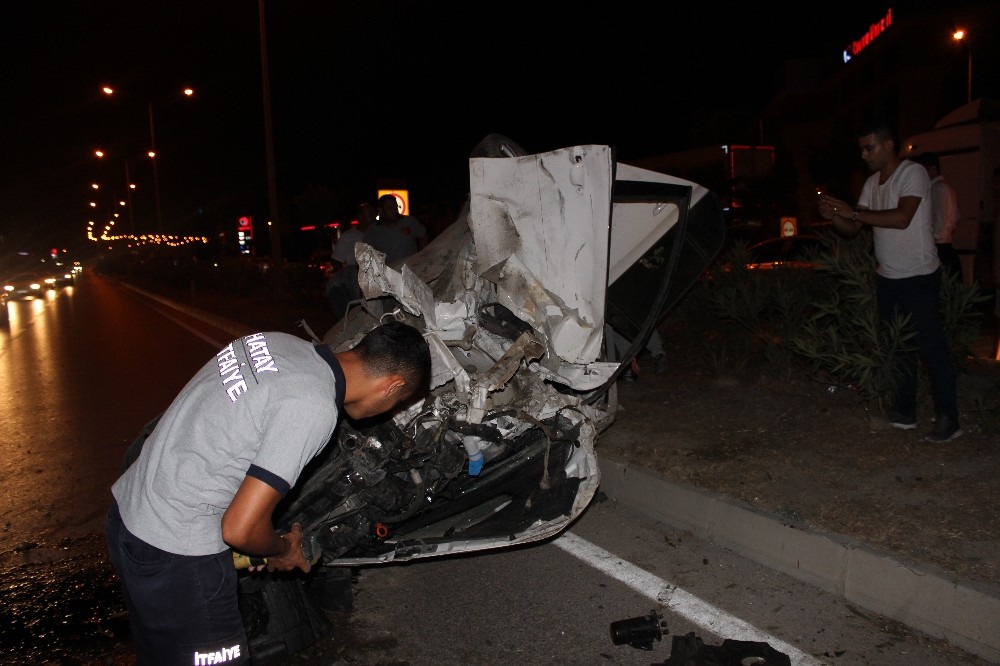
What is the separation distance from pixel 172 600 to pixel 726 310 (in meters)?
5.64

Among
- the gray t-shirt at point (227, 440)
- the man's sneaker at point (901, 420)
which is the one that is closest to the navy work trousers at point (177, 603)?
the gray t-shirt at point (227, 440)

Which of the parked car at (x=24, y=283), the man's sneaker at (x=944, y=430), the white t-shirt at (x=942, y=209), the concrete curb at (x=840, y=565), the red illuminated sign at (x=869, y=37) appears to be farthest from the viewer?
the red illuminated sign at (x=869, y=37)

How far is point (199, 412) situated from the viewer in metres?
2.21

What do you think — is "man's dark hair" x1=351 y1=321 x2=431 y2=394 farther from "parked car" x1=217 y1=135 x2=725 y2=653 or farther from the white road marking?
the white road marking

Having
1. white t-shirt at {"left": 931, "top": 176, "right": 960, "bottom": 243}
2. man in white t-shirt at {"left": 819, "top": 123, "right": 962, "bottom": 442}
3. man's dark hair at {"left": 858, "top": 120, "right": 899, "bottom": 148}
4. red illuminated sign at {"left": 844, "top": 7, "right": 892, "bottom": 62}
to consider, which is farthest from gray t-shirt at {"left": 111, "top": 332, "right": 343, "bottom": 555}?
red illuminated sign at {"left": 844, "top": 7, "right": 892, "bottom": 62}

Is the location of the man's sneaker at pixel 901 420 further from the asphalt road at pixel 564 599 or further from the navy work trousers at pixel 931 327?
the asphalt road at pixel 564 599

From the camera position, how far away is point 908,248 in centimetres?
470

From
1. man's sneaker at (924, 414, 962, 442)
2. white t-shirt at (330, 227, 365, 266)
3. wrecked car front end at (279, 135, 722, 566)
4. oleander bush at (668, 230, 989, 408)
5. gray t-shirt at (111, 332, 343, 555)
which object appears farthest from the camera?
white t-shirt at (330, 227, 365, 266)

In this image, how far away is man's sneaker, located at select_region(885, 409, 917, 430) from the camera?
505 cm

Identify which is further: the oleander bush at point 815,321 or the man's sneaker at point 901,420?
the oleander bush at point 815,321

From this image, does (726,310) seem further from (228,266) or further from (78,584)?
(228,266)

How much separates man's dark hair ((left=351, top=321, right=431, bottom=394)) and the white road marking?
1880 millimetres

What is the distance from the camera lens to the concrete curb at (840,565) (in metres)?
3.06

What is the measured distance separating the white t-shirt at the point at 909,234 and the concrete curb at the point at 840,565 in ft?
6.42
